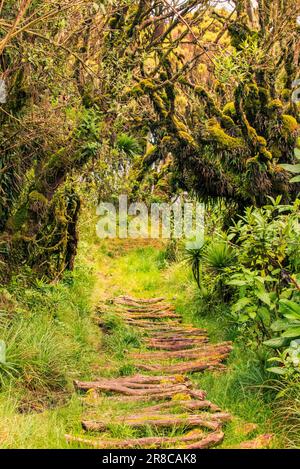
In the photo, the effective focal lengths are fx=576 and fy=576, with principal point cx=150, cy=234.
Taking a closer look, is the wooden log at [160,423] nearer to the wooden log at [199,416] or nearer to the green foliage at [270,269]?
the wooden log at [199,416]

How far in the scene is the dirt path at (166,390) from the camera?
14.1 feet

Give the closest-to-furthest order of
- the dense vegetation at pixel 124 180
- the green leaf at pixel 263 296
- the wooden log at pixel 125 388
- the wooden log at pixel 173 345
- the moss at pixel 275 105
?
the green leaf at pixel 263 296, the dense vegetation at pixel 124 180, the wooden log at pixel 125 388, the wooden log at pixel 173 345, the moss at pixel 275 105

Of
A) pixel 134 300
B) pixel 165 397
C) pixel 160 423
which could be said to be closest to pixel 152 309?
pixel 134 300

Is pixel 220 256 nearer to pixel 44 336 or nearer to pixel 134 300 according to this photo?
pixel 134 300

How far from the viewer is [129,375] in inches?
269

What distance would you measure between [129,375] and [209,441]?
2.68m

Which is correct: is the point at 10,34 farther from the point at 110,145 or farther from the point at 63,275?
the point at 63,275

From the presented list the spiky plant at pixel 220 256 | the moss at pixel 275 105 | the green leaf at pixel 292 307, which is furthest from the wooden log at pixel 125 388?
the moss at pixel 275 105

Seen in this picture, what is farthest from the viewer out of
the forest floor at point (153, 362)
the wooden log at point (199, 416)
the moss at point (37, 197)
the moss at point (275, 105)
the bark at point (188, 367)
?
the moss at point (275, 105)

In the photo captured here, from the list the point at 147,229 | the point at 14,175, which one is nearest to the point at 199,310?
the point at 14,175

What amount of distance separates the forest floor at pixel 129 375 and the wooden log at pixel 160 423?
3 cm

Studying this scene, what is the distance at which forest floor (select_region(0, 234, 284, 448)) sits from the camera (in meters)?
4.44

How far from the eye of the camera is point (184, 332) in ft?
29.1

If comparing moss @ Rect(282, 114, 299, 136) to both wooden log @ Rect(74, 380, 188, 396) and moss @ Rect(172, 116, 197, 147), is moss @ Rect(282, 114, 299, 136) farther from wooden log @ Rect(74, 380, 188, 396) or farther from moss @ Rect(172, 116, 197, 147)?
wooden log @ Rect(74, 380, 188, 396)
